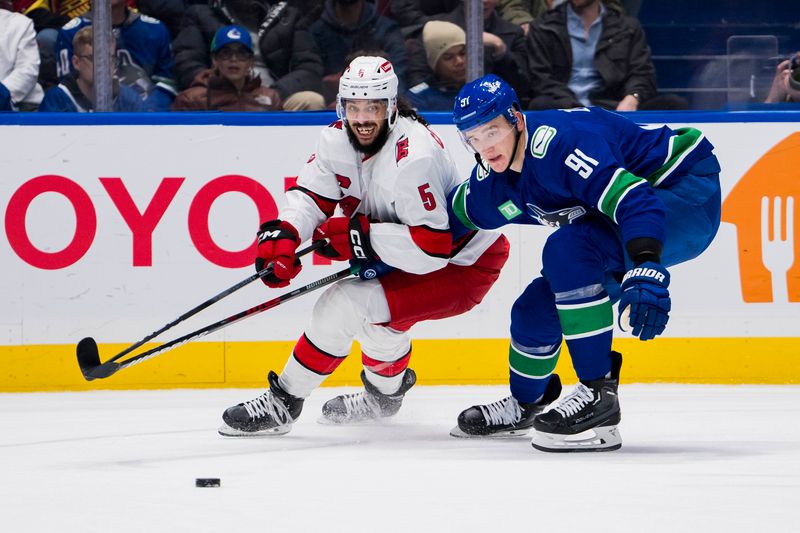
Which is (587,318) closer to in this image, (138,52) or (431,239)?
(431,239)

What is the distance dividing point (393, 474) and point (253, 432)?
798 mm

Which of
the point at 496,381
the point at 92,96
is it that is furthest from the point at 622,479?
the point at 92,96

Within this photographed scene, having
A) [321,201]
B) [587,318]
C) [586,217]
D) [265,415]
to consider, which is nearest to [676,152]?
[586,217]

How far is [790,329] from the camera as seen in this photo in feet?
Answer: 15.0

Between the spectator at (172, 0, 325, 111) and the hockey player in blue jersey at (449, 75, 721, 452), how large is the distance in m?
1.52

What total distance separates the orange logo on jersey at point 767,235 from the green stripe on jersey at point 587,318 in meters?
1.77

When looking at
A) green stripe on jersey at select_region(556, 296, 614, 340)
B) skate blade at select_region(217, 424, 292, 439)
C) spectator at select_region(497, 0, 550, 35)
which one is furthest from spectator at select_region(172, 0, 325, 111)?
green stripe on jersey at select_region(556, 296, 614, 340)

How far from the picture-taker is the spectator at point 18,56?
4641 millimetres

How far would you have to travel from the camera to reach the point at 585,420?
117 inches

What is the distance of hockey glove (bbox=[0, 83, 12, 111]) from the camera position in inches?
181

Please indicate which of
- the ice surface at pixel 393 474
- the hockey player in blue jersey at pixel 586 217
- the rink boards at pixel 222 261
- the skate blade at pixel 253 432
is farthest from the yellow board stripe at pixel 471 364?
the hockey player in blue jersey at pixel 586 217

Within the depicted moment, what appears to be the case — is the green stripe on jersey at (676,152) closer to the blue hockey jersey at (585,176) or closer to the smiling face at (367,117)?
the blue hockey jersey at (585,176)

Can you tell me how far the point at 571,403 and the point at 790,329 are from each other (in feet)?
6.23

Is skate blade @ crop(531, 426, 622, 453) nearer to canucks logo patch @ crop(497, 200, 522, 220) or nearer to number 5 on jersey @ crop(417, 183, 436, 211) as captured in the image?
canucks logo patch @ crop(497, 200, 522, 220)
